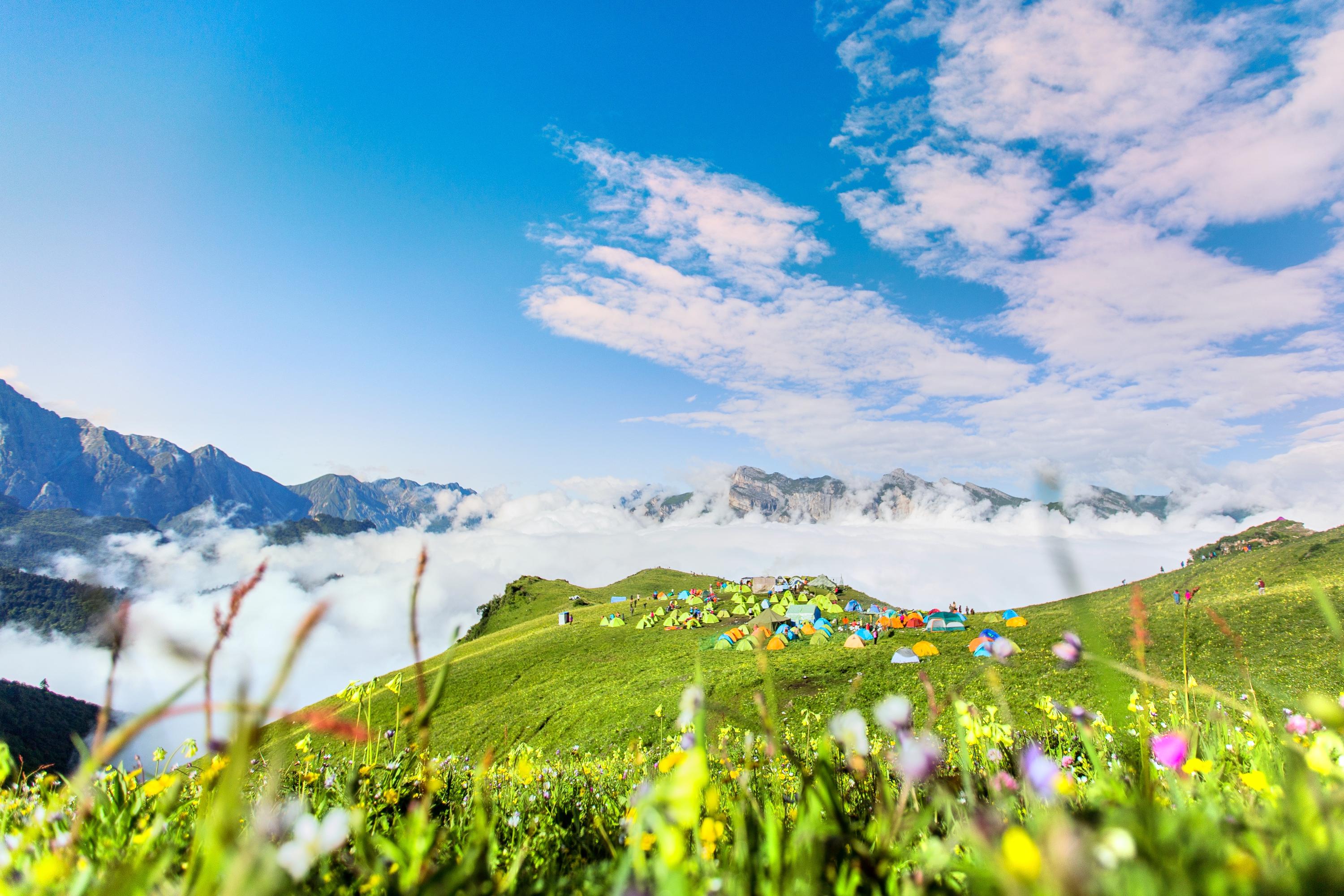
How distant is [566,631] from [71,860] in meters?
86.3

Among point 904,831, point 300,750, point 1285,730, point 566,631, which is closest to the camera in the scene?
point 904,831

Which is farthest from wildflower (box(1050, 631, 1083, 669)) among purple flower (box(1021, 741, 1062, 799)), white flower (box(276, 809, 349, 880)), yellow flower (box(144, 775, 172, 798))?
yellow flower (box(144, 775, 172, 798))

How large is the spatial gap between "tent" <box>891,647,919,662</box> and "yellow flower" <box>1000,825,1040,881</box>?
46.0m

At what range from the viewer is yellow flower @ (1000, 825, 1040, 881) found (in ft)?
3.90

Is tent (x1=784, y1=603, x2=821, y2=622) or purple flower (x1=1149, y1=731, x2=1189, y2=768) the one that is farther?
tent (x1=784, y1=603, x2=821, y2=622)

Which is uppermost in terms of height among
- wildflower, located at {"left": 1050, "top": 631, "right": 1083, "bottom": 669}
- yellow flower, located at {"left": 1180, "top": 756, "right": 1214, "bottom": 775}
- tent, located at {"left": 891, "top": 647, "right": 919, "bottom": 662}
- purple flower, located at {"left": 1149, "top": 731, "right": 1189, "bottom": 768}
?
wildflower, located at {"left": 1050, "top": 631, "right": 1083, "bottom": 669}

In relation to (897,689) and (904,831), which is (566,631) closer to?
(897,689)

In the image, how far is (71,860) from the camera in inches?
86.3

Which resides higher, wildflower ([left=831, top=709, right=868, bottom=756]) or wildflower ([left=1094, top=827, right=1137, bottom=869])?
wildflower ([left=1094, top=827, right=1137, bottom=869])

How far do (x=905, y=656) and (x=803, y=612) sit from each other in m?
31.8

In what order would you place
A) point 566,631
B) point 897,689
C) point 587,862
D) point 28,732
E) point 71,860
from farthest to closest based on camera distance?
point 28,732
point 566,631
point 897,689
point 587,862
point 71,860

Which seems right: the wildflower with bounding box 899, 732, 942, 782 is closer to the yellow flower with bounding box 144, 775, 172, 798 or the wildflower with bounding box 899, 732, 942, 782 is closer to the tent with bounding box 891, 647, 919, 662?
the yellow flower with bounding box 144, 775, 172, 798

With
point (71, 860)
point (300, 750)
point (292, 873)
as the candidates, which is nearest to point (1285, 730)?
point (292, 873)

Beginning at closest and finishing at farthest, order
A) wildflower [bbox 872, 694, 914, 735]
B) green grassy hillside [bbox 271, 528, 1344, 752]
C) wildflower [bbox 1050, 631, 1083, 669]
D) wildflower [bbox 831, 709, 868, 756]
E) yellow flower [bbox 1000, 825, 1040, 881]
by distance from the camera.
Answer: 1. yellow flower [bbox 1000, 825, 1040, 881]
2. wildflower [bbox 872, 694, 914, 735]
3. wildflower [bbox 831, 709, 868, 756]
4. wildflower [bbox 1050, 631, 1083, 669]
5. green grassy hillside [bbox 271, 528, 1344, 752]
